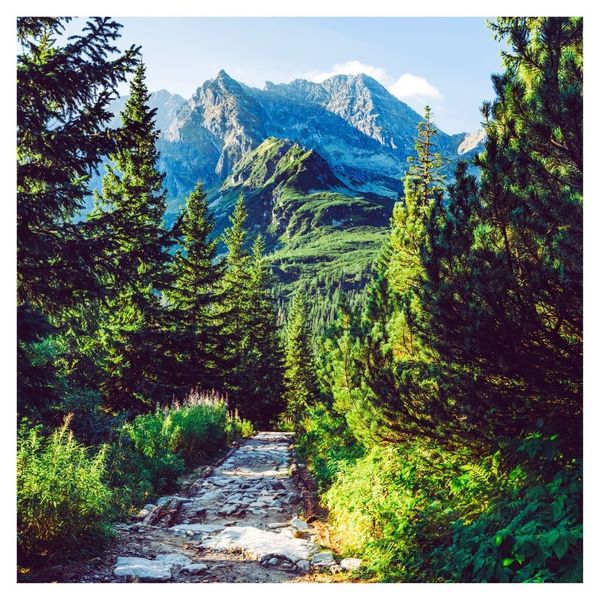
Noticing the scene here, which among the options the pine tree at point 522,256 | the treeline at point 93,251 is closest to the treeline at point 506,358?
the pine tree at point 522,256

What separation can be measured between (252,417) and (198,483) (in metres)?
26.1

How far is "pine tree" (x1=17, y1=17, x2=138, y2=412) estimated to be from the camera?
233 inches

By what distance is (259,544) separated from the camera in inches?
248

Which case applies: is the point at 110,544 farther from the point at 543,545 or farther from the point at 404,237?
the point at 404,237

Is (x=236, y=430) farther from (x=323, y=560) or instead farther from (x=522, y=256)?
(x=522, y=256)

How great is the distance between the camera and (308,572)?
5.52 metres

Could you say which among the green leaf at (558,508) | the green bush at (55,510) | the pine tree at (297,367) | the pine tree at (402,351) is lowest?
the pine tree at (297,367)

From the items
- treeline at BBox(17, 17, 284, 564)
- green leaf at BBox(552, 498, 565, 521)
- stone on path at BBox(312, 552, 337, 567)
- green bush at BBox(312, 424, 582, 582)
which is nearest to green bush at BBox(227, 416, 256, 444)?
treeline at BBox(17, 17, 284, 564)

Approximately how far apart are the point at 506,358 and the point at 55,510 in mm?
5332

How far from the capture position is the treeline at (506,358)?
4.20 metres

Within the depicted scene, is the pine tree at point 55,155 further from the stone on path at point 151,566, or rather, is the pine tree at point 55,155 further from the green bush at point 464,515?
the green bush at point 464,515

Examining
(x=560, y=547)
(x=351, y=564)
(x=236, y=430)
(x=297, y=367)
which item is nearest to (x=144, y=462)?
(x=351, y=564)

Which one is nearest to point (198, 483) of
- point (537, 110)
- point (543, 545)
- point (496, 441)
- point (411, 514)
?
point (411, 514)

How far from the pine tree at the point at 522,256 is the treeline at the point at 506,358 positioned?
0.6 inches
